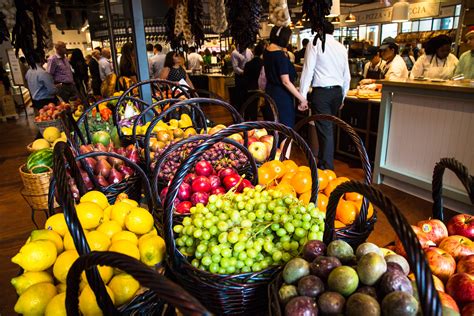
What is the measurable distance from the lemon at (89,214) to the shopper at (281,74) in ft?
8.42

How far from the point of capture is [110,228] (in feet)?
3.92

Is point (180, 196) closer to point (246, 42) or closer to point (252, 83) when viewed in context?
point (246, 42)

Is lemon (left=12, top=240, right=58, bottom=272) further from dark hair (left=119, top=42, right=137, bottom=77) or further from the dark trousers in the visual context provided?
dark hair (left=119, top=42, right=137, bottom=77)

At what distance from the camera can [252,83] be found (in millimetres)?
5793

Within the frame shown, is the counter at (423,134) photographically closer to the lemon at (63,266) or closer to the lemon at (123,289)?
the lemon at (123,289)

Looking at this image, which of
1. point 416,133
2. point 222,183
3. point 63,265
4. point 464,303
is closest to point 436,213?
point 464,303

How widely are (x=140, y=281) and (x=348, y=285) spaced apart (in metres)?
0.45

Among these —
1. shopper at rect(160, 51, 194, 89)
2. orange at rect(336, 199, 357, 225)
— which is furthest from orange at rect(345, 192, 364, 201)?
shopper at rect(160, 51, 194, 89)

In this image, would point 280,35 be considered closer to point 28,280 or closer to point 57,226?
point 57,226

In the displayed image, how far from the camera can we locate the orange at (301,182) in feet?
4.64

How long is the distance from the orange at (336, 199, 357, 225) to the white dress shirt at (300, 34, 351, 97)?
2.46m

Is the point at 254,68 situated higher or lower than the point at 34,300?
higher

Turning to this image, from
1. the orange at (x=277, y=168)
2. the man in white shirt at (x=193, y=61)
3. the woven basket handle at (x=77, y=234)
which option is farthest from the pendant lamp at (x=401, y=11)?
the woven basket handle at (x=77, y=234)

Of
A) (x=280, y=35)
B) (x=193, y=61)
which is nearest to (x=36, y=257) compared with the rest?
(x=280, y=35)
